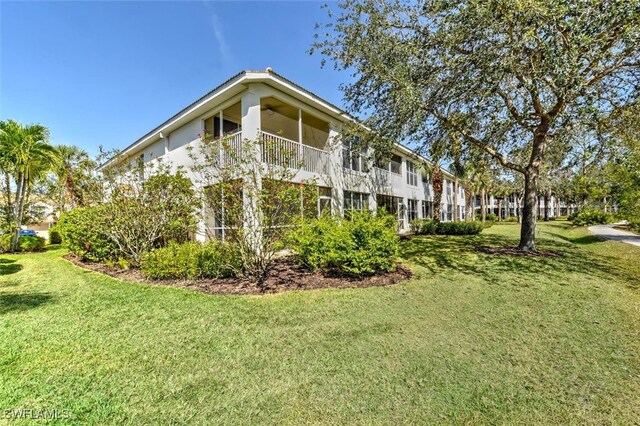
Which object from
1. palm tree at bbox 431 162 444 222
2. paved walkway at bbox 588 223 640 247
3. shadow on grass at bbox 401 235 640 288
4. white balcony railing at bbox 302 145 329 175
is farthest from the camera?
palm tree at bbox 431 162 444 222

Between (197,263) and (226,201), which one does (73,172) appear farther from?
(226,201)

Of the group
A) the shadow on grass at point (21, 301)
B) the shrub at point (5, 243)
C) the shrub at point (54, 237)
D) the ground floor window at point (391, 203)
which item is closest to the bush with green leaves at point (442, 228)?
the ground floor window at point (391, 203)

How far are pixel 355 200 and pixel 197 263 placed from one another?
10709mm

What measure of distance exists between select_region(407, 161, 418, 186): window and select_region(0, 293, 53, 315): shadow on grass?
22903mm

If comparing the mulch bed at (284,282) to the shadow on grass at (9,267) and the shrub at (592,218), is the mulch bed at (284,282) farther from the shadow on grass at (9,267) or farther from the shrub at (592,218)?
the shrub at (592,218)

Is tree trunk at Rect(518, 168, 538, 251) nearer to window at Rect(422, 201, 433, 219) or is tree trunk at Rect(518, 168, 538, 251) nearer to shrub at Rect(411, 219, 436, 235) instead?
shrub at Rect(411, 219, 436, 235)

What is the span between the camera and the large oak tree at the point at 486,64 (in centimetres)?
681

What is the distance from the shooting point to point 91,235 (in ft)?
36.4

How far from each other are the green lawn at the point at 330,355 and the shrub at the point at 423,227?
14.2 meters

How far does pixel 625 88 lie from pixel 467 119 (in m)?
4.59

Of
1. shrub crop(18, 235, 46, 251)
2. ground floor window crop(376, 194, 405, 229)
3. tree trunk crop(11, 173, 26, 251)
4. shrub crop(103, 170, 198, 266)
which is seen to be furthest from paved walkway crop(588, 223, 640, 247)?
shrub crop(18, 235, 46, 251)

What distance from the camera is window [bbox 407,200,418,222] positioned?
2462cm

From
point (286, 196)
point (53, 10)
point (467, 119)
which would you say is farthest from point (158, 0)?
point (467, 119)

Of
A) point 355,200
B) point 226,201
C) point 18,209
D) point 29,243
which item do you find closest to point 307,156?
point 355,200
